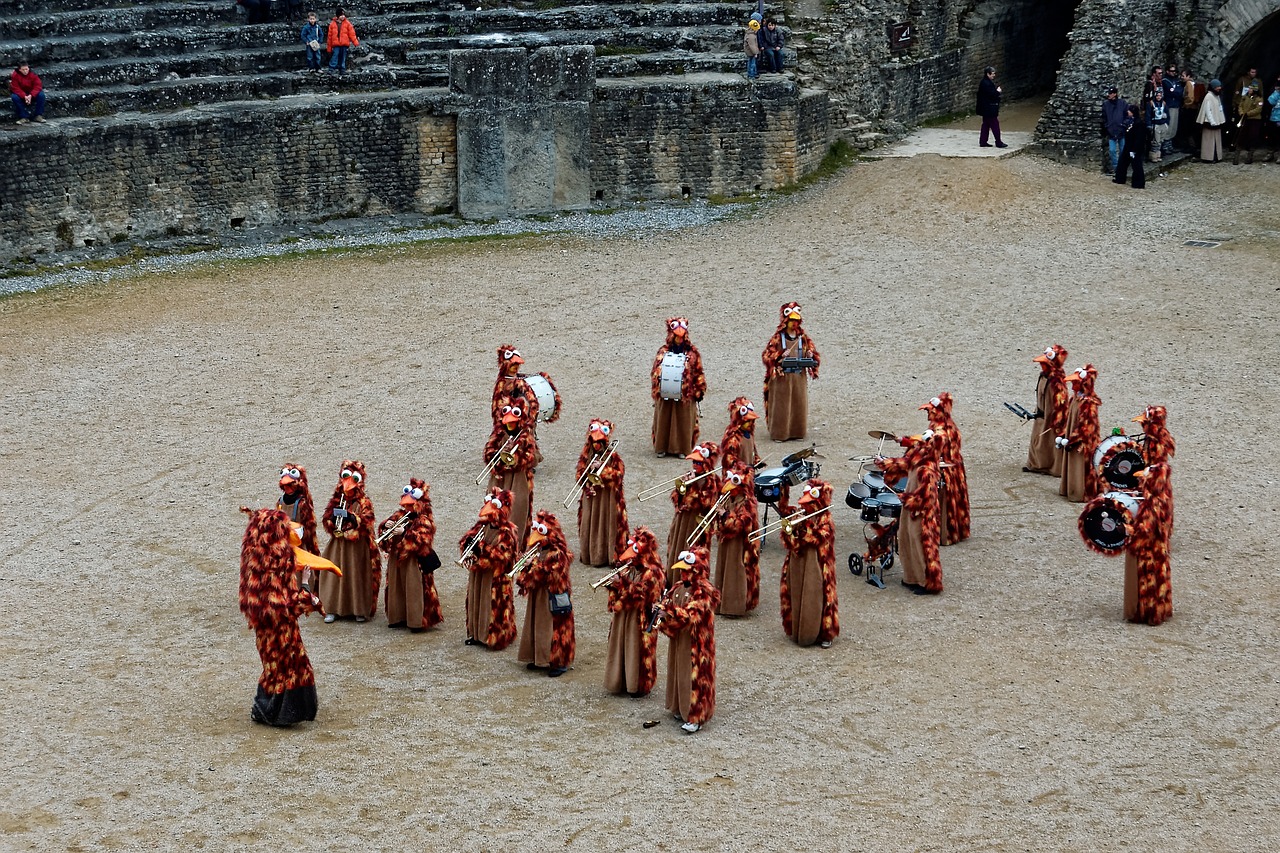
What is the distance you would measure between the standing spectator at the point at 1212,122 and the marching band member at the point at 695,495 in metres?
15.7

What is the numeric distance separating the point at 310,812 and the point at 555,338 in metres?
9.94

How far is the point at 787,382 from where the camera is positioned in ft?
52.3

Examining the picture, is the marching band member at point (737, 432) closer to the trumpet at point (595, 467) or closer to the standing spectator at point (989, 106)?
the trumpet at point (595, 467)

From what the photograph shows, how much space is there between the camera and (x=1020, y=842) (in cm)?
919

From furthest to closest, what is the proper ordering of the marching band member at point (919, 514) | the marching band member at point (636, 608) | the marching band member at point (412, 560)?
the marching band member at point (919, 514)
the marching band member at point (412, 560)
the marching band member at point (636, 608)

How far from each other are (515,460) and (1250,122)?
54.6ft

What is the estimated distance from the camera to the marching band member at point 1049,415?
14.6 meters

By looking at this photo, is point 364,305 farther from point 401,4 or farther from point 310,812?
point 310,812

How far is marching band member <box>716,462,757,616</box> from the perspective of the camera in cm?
1238

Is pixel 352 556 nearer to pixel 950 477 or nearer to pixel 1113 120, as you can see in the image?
pixel 950 477

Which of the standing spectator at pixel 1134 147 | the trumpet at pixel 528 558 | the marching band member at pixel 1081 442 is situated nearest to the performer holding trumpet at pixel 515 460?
the trumpet at pixel 528 558

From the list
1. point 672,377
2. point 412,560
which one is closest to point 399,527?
point 412,560

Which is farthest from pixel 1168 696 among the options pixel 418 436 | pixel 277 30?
pixel 277 30

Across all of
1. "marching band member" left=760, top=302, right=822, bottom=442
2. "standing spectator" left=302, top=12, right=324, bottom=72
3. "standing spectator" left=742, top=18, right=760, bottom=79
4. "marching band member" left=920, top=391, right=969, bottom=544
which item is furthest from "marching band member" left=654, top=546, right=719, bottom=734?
"standing spectator" left=302, top=12, right=324, bottom=72
